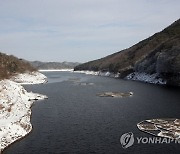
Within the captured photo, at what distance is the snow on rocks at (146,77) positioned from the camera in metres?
136

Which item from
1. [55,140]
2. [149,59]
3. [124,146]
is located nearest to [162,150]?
[124,146]

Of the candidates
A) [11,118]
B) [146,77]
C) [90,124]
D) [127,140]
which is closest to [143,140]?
[127,140]

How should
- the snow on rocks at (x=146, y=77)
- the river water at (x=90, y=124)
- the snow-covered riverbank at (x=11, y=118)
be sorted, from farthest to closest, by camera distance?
1. the snow on rocks at (x=146, y=77)
2. the snow-covered riverbank at (x=11, y=118)
3. the river water at (x=90, y=124)

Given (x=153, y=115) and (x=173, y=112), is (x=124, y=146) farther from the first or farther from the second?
(x=173, y=112)

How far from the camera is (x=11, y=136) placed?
1742 inches

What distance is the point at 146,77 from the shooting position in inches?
6102

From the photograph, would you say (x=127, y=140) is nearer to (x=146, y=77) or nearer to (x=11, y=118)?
(x=11, y=118)

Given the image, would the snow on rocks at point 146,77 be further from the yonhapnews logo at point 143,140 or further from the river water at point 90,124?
the yonhapnews logo at point 143,140

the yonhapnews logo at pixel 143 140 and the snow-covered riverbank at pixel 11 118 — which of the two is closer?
the yonhapnews logo at pixel 143 140

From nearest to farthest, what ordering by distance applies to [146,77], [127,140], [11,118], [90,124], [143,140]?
[143,140] < [127,140] < [11,118] < [90,124] < [146,77]

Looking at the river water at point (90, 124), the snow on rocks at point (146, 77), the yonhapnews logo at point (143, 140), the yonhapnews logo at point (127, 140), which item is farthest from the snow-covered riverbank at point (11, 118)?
the snow on rocks at point (146, 77)

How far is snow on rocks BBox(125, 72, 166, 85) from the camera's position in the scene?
5354 inches

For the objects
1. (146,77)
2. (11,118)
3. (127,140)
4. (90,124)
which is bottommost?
(127,140)

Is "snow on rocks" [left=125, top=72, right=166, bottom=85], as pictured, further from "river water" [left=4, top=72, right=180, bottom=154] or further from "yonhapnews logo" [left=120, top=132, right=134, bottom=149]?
"yonhapnews logo" [left=120, top=132, right=134, bottom=149]
